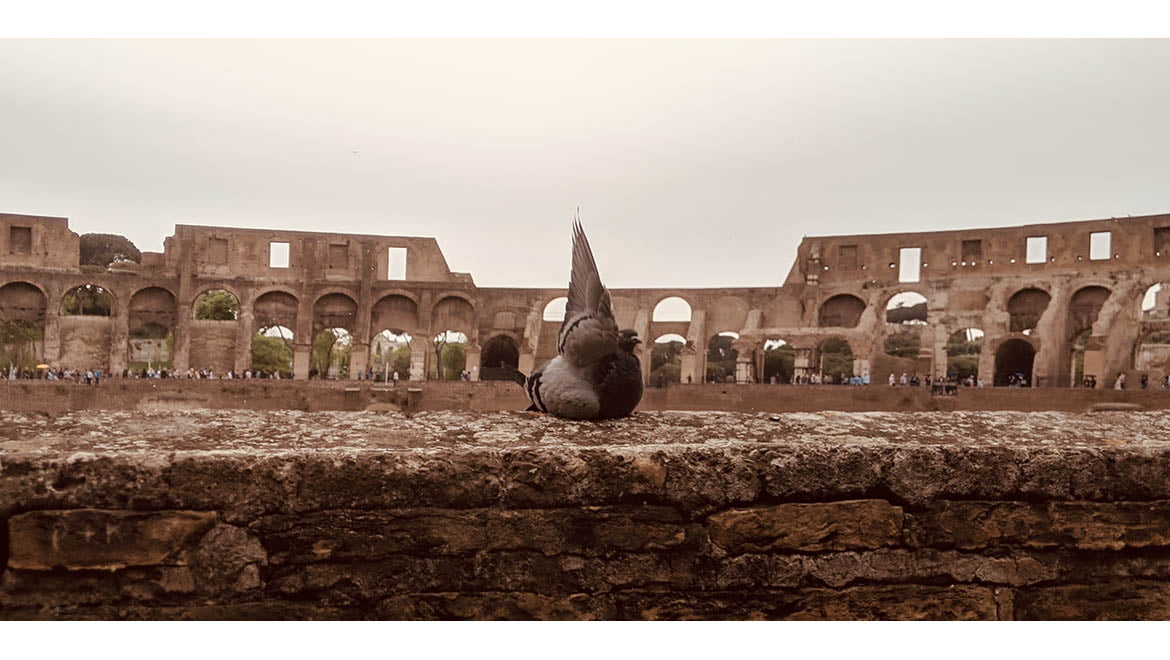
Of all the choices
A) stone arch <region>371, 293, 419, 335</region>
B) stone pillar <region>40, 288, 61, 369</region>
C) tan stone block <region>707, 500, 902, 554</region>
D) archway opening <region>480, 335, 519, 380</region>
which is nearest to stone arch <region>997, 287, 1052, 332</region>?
archway opening <region>480, 335, 519, 380</region>

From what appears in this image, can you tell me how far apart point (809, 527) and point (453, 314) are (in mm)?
31548

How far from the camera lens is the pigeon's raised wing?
3482 millimetres

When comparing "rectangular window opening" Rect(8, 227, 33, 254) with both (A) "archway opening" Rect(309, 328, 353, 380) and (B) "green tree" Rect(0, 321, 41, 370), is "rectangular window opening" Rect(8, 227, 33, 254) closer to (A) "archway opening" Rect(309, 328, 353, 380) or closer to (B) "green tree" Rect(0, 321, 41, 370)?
(B) "green tree" Rect(0, 321, 41, 370)

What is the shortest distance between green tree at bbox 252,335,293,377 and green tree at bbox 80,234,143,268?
25.2 feet

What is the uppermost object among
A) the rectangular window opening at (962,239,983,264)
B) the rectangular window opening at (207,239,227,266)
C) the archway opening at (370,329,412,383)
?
the rectangular window opening at (962,239,983,264)

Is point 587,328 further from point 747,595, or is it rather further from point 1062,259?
point 1062,259

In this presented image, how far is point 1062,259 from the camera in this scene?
94.2 ft

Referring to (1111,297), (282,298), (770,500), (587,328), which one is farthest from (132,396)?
(1111,297)

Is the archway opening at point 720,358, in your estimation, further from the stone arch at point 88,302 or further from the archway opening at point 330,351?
the stone arch at point 88,302

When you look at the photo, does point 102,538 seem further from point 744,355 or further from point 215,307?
point 215,307

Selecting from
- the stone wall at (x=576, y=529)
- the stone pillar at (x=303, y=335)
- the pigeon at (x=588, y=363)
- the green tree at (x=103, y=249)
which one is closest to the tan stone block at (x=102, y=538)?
the stone wall at (x=576, y=529)

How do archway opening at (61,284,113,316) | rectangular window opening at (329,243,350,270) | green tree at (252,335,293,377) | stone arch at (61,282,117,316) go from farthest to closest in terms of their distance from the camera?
green tree at (252,335,293,377) < archway opening at (61,284,113,316) < stone arch at (61,282,117,316) < rectangular window opening at (329,243,350,270)

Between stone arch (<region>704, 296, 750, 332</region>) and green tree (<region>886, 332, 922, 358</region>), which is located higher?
stone arch (<region>704, 296, 750, 332</region>)

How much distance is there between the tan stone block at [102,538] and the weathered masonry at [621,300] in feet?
88.2
